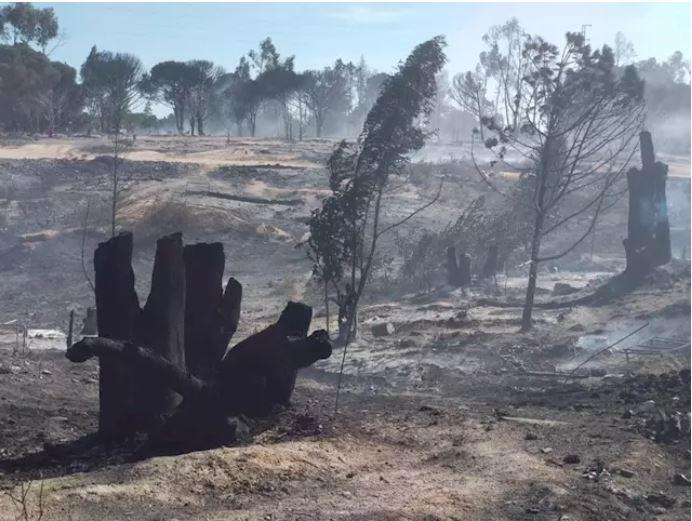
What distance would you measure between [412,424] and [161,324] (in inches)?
130

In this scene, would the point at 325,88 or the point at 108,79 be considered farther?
the point at 325,88

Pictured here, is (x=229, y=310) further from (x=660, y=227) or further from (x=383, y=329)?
(x=660, y=227)

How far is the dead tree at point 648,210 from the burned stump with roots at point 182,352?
1646 cm

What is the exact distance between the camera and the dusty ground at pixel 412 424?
801 cm

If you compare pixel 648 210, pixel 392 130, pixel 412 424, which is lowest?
pixel 412 424

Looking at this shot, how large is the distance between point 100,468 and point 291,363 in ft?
8.32

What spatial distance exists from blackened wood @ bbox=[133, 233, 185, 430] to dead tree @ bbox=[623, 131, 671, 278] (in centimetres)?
1738

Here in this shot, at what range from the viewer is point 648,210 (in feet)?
82.1

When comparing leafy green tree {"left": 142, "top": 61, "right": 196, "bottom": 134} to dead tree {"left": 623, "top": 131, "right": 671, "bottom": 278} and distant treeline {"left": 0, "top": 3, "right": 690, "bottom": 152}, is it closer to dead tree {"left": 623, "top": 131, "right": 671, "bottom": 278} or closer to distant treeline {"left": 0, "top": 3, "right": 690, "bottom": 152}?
distant treeline {"left": 0, "top": 3, "right": 690, "bottom": 152}

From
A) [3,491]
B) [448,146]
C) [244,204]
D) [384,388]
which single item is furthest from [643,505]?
[448,146]

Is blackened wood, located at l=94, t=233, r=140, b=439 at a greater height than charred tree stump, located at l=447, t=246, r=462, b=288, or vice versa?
blackened wood, located at l=94, t=233, r=140, b=439

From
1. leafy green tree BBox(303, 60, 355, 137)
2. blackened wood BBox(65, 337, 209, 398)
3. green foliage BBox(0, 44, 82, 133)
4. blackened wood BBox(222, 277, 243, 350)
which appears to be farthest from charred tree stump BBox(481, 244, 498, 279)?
leafy green tree BBox(303, 60, 355, 137)

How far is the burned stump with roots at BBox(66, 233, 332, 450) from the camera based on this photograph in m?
9.27

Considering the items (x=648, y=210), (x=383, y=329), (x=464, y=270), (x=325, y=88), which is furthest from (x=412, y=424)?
(x=325, y=88)
